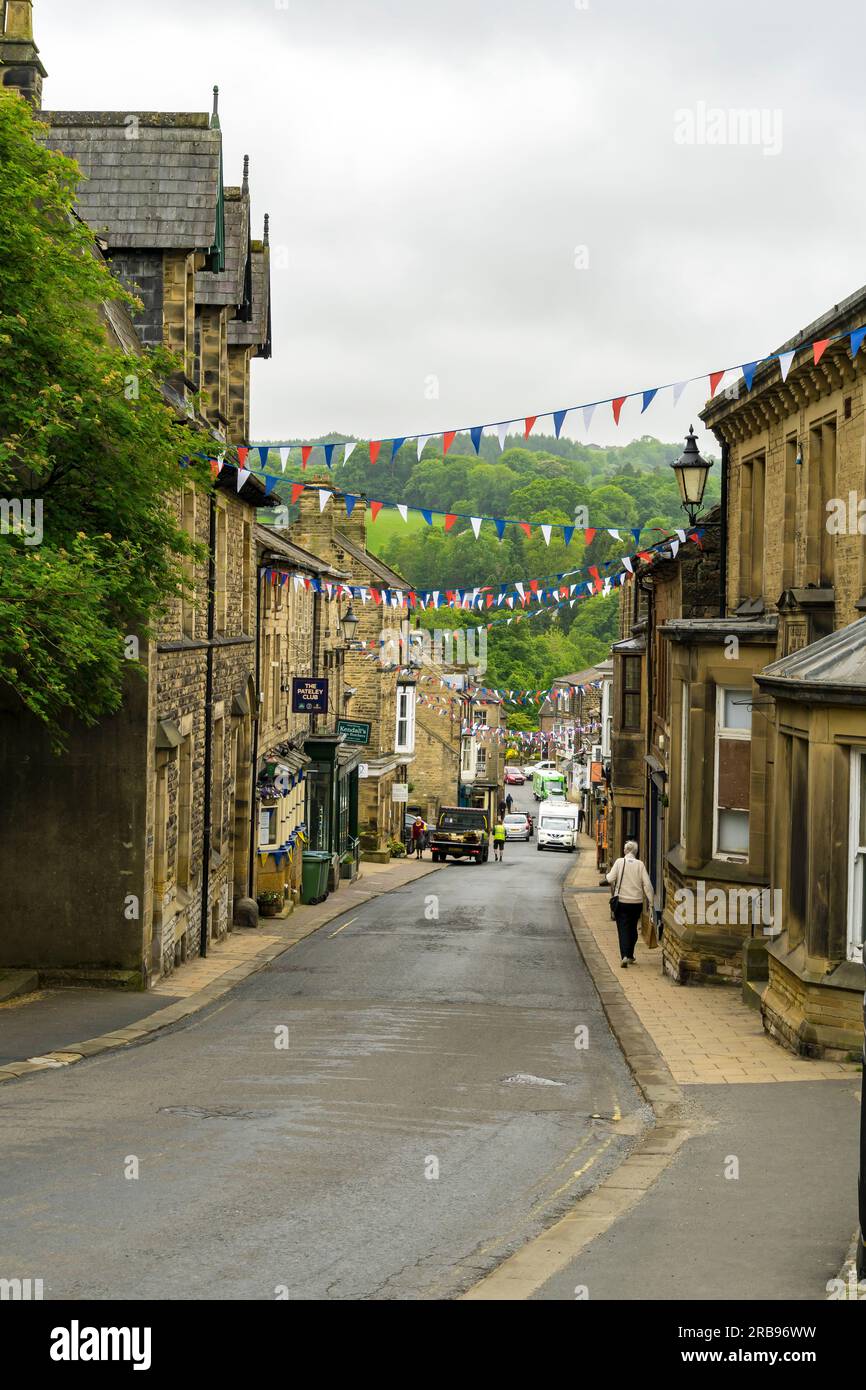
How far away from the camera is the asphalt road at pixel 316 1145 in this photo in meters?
7.42

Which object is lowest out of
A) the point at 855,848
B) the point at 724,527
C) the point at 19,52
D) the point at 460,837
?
the point at 460,837

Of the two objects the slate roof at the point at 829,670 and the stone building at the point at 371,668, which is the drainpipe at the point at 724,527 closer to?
the slate roof at the point at 829,670

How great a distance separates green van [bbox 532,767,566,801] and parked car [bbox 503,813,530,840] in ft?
80.7

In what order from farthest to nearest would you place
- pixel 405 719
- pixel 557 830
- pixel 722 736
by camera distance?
pixel 557 830
pixel 405 719
pixel 722 736

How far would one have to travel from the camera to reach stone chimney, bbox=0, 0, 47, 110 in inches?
736

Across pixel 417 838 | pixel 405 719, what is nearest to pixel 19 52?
pixel 417 838

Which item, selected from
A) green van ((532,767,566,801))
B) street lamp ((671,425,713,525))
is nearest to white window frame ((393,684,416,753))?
street lamp ((671,425,713,525))

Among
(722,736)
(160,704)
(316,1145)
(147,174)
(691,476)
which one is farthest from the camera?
(691,476)

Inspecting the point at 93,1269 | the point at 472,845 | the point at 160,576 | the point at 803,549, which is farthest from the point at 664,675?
the point at 472,845

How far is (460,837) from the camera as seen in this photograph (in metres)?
56.2

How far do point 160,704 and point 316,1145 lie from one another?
29.8ft

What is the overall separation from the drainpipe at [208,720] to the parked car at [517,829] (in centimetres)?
6166

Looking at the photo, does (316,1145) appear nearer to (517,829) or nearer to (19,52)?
(19,52)

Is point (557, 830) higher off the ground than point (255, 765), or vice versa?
point (255, 765)
